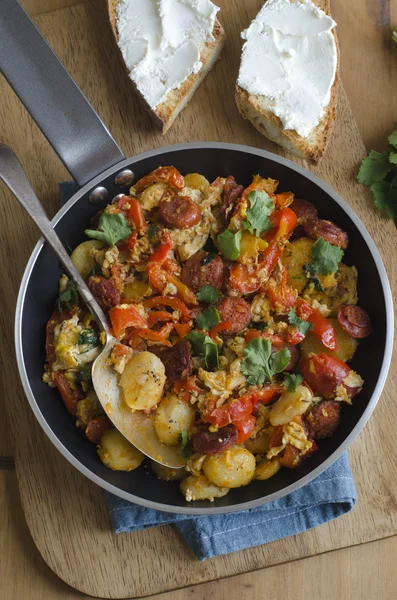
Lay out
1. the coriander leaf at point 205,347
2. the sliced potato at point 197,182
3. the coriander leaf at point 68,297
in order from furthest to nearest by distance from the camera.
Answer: the sliced potato at point 197,182, the coriander leaf at point 68,297, the coriander leaf at point 205,347

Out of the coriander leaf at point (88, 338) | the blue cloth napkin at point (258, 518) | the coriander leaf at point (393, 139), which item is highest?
the coriander leaf at point (88, 338)

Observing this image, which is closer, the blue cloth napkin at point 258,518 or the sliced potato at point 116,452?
the sliced potato at point 116,452

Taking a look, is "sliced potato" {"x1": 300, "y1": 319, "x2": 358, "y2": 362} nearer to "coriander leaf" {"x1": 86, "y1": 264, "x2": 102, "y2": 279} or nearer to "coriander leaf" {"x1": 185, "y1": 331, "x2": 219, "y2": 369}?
"coriander leaf" {"x1": 185, "y1": 331, "x2": 219, "y2": 369}

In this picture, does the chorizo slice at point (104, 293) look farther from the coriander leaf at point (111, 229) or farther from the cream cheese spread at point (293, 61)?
the cream cheese spread at point (293, 61)

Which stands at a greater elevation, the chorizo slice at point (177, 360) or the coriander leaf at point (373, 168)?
the chorizo slice at point (177, 360)

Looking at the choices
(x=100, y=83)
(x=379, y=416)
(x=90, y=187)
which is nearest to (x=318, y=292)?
(x=379, y=416)

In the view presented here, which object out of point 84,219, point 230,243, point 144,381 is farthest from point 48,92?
point 144,381

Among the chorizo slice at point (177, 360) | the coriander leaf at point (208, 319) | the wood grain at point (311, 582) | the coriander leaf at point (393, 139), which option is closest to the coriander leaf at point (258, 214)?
the coriander leaf at point (208, 319)
